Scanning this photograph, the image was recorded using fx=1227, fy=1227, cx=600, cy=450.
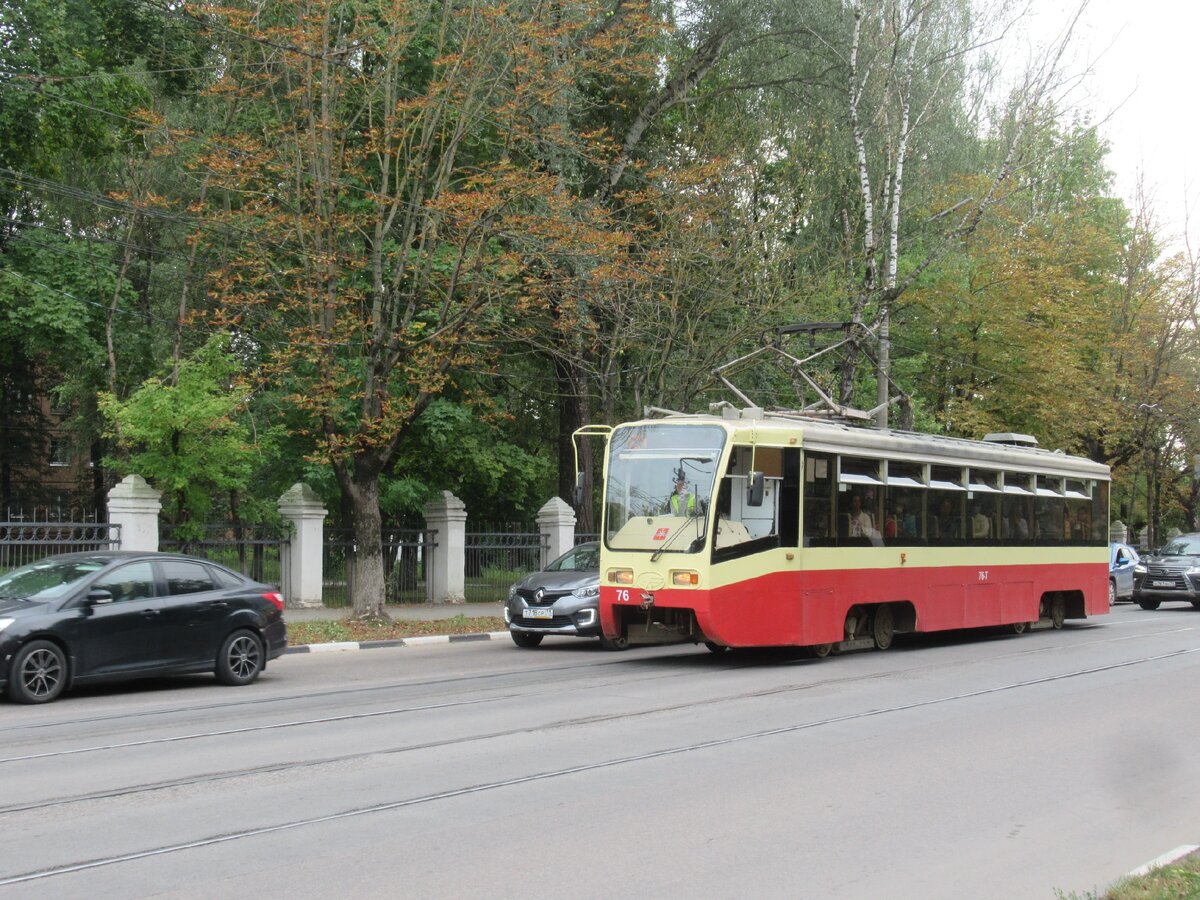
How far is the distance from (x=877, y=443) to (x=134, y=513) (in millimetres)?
12415

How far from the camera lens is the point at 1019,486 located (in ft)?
69.5

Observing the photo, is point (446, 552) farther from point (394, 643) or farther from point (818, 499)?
point (818, 499)

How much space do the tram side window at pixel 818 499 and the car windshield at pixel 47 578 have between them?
337 inches

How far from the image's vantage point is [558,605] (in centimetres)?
1852

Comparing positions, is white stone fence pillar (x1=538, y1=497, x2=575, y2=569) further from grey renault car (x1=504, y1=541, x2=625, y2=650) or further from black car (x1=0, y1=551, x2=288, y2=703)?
black car (x1=0, y1=551, x2=288, y2=703)

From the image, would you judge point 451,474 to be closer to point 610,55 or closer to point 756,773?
point 610,55

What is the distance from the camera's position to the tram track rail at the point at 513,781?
6.40 m

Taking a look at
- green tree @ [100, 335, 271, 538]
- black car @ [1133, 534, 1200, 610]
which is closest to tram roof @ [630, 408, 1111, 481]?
green tree @ [100, 335, 271, 538]

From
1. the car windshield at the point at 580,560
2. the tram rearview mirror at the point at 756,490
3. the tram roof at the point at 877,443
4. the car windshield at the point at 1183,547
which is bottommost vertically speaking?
the car windshield at the point at 1183,547

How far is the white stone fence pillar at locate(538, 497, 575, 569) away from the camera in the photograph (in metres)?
29.3

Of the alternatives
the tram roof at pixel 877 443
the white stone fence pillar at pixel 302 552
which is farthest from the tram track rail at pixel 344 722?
the white stone fence pillar at pixel 302 552

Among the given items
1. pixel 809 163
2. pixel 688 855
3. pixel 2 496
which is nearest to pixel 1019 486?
pixel 809 163

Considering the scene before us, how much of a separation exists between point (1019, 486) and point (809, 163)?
1166 cm

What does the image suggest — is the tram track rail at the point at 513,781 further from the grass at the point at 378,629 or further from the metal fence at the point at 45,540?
the metal fence at the point at 45,540
